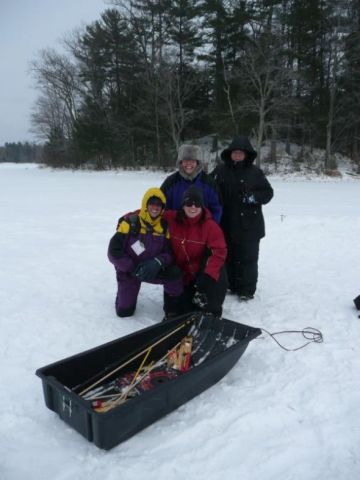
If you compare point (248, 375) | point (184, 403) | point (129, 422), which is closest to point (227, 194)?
point (248, 375)

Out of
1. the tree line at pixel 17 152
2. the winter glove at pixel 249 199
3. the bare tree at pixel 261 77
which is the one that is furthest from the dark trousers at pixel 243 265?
the tree line at pixel 17 152

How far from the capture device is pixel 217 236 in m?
→ 3.69

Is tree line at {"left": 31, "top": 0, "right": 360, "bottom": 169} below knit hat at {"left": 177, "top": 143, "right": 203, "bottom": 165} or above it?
above

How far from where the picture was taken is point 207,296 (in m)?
3.70

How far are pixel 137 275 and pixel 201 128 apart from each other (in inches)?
938

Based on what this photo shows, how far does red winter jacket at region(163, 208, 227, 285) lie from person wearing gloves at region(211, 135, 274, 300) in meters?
0.59

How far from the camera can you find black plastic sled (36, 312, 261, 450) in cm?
218

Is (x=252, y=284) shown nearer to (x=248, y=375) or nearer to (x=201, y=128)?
(x=248, y=375)

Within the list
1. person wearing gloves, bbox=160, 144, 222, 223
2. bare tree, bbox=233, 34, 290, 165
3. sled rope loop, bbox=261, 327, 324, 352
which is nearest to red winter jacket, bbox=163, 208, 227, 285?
person wearing gloves, bbox=160, 144, 222, 223

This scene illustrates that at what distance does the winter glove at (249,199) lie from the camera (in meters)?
4.13

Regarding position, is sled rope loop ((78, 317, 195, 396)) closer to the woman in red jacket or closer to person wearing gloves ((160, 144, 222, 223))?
the woman in red jacket

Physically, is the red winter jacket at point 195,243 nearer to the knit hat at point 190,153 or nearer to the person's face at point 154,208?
the person's face at point 154,208

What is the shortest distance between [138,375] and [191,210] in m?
1.51

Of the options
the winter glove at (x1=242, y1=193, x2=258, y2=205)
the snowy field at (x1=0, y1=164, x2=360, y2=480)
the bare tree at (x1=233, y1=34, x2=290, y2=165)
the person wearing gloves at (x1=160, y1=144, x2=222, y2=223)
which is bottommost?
the snowy field at (x1=0, y1=164, x2=360, y2=480)
